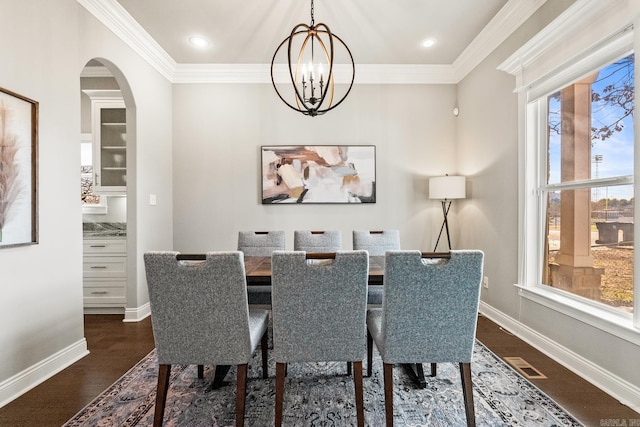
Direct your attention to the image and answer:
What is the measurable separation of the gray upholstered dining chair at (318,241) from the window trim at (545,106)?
63.0 inches

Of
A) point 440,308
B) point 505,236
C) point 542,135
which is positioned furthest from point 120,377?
point 542,135

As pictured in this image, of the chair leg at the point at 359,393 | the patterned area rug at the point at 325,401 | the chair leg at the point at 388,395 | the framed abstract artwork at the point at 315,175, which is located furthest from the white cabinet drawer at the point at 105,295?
the chair leg at the point at 388,395

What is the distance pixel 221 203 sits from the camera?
4004 mm

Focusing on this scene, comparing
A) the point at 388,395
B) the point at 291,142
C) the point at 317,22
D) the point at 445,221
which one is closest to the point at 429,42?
the point at 317,22

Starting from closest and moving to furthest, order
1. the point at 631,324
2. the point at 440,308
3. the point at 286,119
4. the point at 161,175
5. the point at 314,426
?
the point at 440,308 < the point at 314,426 < the point at 631,324 < the point at 161,175 < the point at 286,119

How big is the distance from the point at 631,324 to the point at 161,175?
4234 millimetres

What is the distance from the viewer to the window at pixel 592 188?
1.93 metres

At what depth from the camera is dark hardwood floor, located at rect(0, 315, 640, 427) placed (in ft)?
5.53

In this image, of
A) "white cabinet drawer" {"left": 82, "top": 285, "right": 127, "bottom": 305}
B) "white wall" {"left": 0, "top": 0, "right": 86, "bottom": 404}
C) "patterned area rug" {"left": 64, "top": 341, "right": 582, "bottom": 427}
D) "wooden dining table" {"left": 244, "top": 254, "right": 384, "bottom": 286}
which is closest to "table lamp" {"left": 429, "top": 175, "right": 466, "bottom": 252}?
"wooden dining table" {"left": 244, "top": 254, "right": 384, "bottom": 286}

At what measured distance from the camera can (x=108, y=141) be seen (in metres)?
3.58

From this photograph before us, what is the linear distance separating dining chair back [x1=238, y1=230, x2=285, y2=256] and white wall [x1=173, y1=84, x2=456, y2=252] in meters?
0.98

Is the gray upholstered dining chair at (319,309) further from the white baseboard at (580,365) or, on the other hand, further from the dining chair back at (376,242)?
the white baseboard at (580,365)

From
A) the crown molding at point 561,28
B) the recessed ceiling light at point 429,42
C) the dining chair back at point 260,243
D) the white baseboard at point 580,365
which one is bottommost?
the white baseboard at point 580,365

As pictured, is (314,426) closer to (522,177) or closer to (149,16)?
(522,177)
